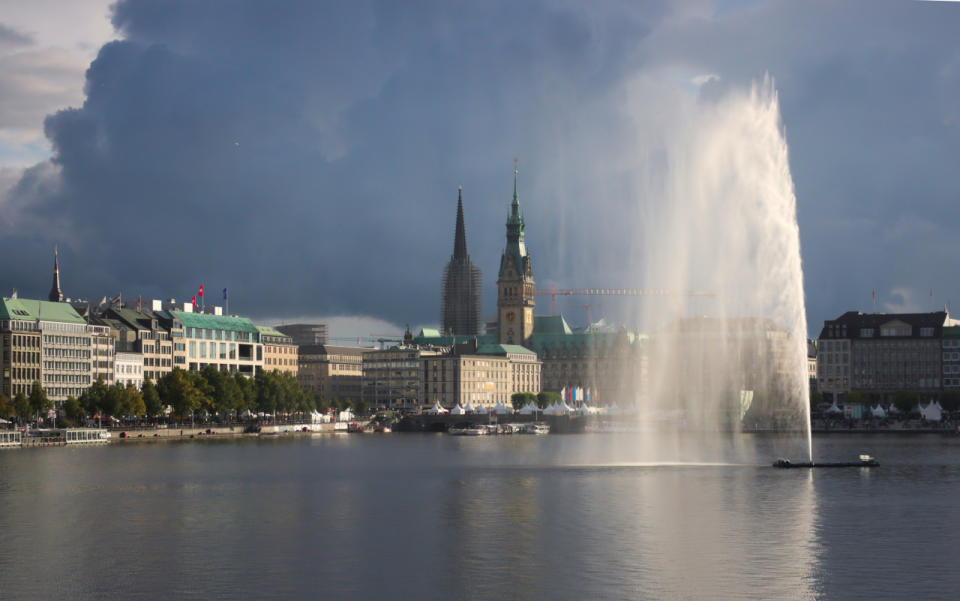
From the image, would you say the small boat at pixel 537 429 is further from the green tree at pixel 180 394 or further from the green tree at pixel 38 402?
the green tree at pixel 38 402

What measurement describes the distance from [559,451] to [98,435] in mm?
37524

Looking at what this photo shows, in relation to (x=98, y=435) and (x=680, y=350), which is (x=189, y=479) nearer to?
(x=98, y=435)

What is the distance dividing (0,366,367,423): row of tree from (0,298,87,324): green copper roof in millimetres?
8510

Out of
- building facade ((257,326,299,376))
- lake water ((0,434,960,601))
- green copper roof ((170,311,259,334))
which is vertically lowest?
lake water ((0,434,960,601))

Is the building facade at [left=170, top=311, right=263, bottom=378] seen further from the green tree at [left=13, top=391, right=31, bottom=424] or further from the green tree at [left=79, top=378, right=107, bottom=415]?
the green tree at [left=13, top=391, right=31, bottom=424]

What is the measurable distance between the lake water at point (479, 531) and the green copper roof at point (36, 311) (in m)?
47.5

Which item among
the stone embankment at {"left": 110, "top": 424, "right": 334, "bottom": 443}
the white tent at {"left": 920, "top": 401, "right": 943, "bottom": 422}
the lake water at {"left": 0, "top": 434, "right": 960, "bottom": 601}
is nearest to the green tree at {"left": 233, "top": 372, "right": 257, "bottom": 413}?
the stone embankment at {"left": 110, "top": 424, "right": 334, "bottom": 443}

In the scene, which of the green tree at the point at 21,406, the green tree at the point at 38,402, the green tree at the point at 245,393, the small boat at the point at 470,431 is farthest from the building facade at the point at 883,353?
the green tree at the point at 21,406

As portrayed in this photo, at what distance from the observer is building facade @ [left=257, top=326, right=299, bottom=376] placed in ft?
616

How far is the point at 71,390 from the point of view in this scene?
130000mm

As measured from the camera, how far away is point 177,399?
124 metres

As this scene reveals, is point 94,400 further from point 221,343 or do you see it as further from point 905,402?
point 905,402

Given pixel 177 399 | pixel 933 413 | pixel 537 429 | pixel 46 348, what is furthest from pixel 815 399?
pixel 46 348

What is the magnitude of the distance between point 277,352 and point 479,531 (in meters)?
149
